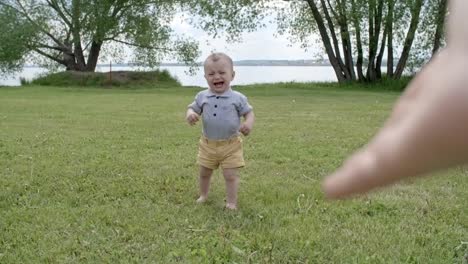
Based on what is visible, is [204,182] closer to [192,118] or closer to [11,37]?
[192,118]

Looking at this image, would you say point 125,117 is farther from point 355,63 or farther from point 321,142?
point 355,63

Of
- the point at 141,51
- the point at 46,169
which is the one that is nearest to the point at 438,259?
the point at 46,169

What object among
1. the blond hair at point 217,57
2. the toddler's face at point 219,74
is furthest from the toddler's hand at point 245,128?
the blond hair at point 217,57

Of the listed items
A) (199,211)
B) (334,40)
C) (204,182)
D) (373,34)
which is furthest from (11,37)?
(199,211)

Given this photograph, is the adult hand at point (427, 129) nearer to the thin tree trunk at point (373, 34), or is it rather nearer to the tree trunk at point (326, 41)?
the thin tree trunk at point (373, 34)

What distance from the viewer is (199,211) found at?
3.53 metres

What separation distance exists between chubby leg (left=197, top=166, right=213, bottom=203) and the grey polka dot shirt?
27cm

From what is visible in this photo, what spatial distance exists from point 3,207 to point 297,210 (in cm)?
195

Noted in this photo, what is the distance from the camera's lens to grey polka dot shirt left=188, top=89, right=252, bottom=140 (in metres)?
3.65

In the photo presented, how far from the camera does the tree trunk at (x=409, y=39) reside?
19.4 m

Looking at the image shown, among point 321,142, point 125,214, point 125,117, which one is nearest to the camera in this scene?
point 125,214

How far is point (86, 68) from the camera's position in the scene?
85.7 ft

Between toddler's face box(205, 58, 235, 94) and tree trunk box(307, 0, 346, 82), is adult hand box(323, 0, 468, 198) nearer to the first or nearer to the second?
toddler's face box(205, 58, 235, 94)

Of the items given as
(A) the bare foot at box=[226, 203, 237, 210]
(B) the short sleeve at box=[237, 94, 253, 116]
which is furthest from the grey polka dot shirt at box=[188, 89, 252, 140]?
(A) the bare foot at box=[226, 203, 237, 210]
